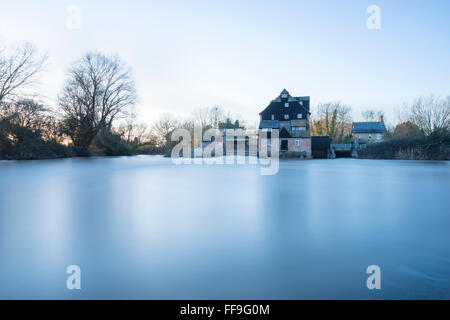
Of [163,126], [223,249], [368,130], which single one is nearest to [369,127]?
[368,130]

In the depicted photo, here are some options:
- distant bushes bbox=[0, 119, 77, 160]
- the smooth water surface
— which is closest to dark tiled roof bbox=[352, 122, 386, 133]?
the smooth water surface

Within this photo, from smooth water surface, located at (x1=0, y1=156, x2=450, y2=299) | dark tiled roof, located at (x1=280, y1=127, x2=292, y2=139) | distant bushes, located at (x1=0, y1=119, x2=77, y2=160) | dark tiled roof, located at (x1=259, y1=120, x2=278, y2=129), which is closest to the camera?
smooth water surface, located at (x1=0, y1=156, x2=450, y2=299)

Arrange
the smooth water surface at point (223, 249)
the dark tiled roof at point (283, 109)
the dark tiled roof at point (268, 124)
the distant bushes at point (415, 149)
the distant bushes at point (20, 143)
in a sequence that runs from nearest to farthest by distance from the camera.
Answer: the smooth water surface at point (223, 249) < the distant bushes at point (20, 143) < the distant bushes at point (415, 149) < the dark tiled roof at point (268, 124) < the dark tiled roof at point (283, 109)

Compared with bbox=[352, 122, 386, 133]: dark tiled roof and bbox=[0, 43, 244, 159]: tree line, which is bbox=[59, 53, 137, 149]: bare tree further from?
bbox=[352, 122, 386, 133]: dark tiled roof

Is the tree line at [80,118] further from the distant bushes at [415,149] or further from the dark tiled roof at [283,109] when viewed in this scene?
the dark tiled roof at [283,109]

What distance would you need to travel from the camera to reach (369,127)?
4519 cm

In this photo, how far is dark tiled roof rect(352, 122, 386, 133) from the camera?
44838 millimetres

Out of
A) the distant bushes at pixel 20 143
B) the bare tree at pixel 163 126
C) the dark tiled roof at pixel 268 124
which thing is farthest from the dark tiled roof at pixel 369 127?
the distant bushes at pixel 20 143

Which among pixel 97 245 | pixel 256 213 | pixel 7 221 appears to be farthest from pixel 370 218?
pixel 7 221

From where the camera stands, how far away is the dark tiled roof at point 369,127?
Answer: 147 feet

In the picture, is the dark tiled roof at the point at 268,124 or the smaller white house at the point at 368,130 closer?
the dark tiled roof at the point at 268,124

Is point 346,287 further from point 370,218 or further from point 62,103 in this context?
point 62,103

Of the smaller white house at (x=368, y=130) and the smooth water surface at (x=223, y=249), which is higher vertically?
the smaller white house at (x=368, y=130)
